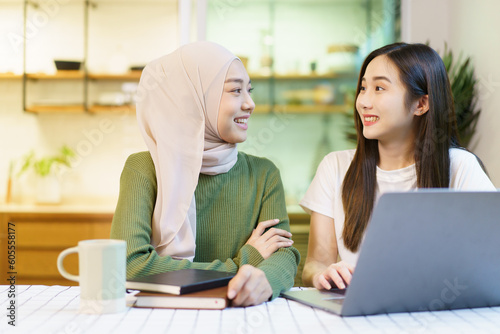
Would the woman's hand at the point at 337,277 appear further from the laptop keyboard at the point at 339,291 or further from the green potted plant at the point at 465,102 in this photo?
the green potted plant at the point at 465,102

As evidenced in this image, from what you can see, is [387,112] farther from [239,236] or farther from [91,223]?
[91,223]

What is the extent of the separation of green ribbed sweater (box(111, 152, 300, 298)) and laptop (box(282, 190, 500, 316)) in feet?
1.49

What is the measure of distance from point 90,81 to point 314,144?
183 cm

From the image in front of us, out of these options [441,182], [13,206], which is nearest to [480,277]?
[441,182]

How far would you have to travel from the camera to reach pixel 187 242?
149 cm

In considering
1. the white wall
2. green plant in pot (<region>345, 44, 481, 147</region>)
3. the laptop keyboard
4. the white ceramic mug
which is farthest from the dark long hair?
green plant in pot (<region>345, 44, 481, 147</region>)

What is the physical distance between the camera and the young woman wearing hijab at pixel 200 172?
148cm

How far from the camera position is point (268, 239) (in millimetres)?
1442

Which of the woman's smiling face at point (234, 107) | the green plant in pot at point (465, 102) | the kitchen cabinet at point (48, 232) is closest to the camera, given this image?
the woman's smiling face at point (234, 107)

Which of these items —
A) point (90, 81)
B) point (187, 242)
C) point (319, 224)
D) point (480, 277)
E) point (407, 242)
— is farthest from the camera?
point (90, 81)

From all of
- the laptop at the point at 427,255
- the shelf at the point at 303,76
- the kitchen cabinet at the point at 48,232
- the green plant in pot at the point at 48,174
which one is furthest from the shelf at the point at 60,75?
the laptop at the point at 427,255

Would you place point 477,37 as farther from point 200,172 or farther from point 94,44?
point 94,44

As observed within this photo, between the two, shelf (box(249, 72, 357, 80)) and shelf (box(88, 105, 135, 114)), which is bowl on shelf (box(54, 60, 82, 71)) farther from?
shelf (box(249, 72, 357, 80))

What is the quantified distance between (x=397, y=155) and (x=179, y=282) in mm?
974
